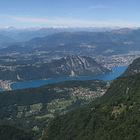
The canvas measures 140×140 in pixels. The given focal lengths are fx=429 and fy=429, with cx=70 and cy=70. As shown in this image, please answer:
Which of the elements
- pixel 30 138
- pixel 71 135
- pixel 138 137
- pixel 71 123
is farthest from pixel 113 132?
pixel 30 138

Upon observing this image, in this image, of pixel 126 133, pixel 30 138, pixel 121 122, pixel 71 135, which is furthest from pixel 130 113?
pixel 30 138

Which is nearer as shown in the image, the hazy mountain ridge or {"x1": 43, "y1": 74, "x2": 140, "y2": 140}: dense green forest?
{"x1": 43, "y1": 74, "x2": 140, "y2": 140}: dense green forest

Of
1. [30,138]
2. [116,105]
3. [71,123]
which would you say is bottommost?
[30,138]

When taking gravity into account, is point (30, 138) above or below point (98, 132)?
below

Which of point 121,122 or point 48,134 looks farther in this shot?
point 48,134

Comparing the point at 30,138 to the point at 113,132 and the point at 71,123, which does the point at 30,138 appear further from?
the point at 113,132

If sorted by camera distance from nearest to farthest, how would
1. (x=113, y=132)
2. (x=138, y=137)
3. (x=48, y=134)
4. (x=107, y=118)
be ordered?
(x=138, y=137) → (x=113, y=132) → (x=107, y=118) → (x=48, y=134)

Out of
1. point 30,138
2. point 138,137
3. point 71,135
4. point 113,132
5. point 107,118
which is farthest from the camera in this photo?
point 30,138

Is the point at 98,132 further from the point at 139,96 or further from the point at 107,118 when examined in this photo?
the point at 139,96

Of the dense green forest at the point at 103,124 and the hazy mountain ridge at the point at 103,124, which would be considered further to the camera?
the hazy mountain ridge at the point at 103,124
